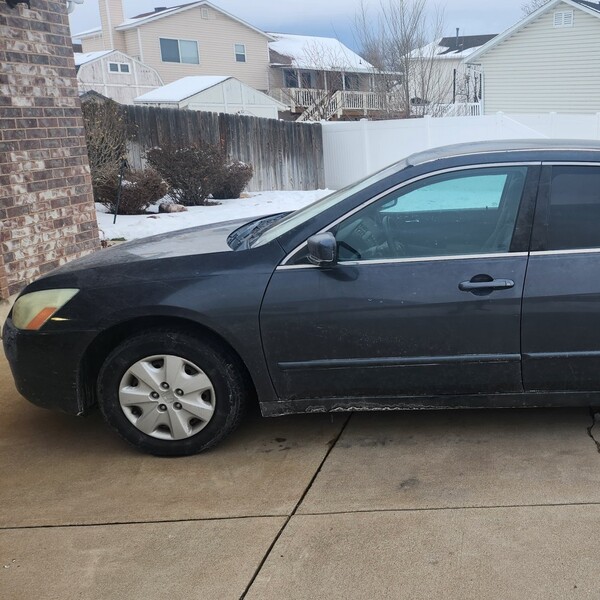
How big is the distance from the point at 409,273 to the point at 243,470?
1.37 m

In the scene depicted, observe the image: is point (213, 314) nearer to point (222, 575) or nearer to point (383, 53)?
point (222, 575)

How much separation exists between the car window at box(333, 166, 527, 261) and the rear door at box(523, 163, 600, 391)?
0.18 meters

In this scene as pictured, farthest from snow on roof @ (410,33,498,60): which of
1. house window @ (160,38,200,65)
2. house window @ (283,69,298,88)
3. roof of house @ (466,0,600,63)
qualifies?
house window @ (160,38,200,65)

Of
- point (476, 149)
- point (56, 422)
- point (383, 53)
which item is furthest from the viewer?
point (383, 53)

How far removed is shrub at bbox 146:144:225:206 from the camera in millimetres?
13398

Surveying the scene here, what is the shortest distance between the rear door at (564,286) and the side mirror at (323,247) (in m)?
0.99

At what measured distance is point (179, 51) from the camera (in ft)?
123

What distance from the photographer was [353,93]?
36.2m

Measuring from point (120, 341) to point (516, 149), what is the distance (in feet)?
7.93

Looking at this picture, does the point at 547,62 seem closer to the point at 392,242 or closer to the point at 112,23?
the point at 112,23

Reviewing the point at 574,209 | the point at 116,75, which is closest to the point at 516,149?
the point at 574,209

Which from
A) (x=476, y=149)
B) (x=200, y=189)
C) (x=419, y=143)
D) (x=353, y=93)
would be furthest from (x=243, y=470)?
(x=353, y=93)

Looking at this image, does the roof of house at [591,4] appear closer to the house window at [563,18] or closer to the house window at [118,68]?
the house window at [563,18]

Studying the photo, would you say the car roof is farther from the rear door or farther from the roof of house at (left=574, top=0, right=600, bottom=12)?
the roof of house at (left=574, top=0, right=600, bottom=12)
